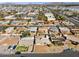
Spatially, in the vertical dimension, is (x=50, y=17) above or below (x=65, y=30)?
above

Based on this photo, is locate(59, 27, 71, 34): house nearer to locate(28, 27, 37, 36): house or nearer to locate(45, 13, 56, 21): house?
locate(45, 13, 56, 21): house

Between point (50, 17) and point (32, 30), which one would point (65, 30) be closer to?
point (50, 17)

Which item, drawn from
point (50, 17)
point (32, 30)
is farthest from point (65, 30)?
point (32, 30)

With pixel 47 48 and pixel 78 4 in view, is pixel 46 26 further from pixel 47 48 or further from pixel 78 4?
pixel 78 4

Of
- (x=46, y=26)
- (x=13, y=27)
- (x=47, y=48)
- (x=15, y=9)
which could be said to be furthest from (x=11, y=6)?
(x=47, y=48)

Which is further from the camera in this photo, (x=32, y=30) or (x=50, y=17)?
(x=50, y=17)

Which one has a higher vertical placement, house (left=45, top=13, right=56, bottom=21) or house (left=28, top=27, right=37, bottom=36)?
house (left=45, top=13, right=56, bottom=21)

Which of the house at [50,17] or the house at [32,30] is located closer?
the house at [32,30]

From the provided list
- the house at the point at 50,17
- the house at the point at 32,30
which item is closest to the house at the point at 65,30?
the house at the point at 50,17

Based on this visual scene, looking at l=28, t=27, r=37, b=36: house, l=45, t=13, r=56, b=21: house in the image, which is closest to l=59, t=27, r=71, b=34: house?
l=45, t=13, r=56, b=21: house

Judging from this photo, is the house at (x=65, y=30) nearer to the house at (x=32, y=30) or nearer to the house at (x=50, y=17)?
the house at (x=50, y=17)

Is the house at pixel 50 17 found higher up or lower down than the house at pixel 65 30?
higher up
